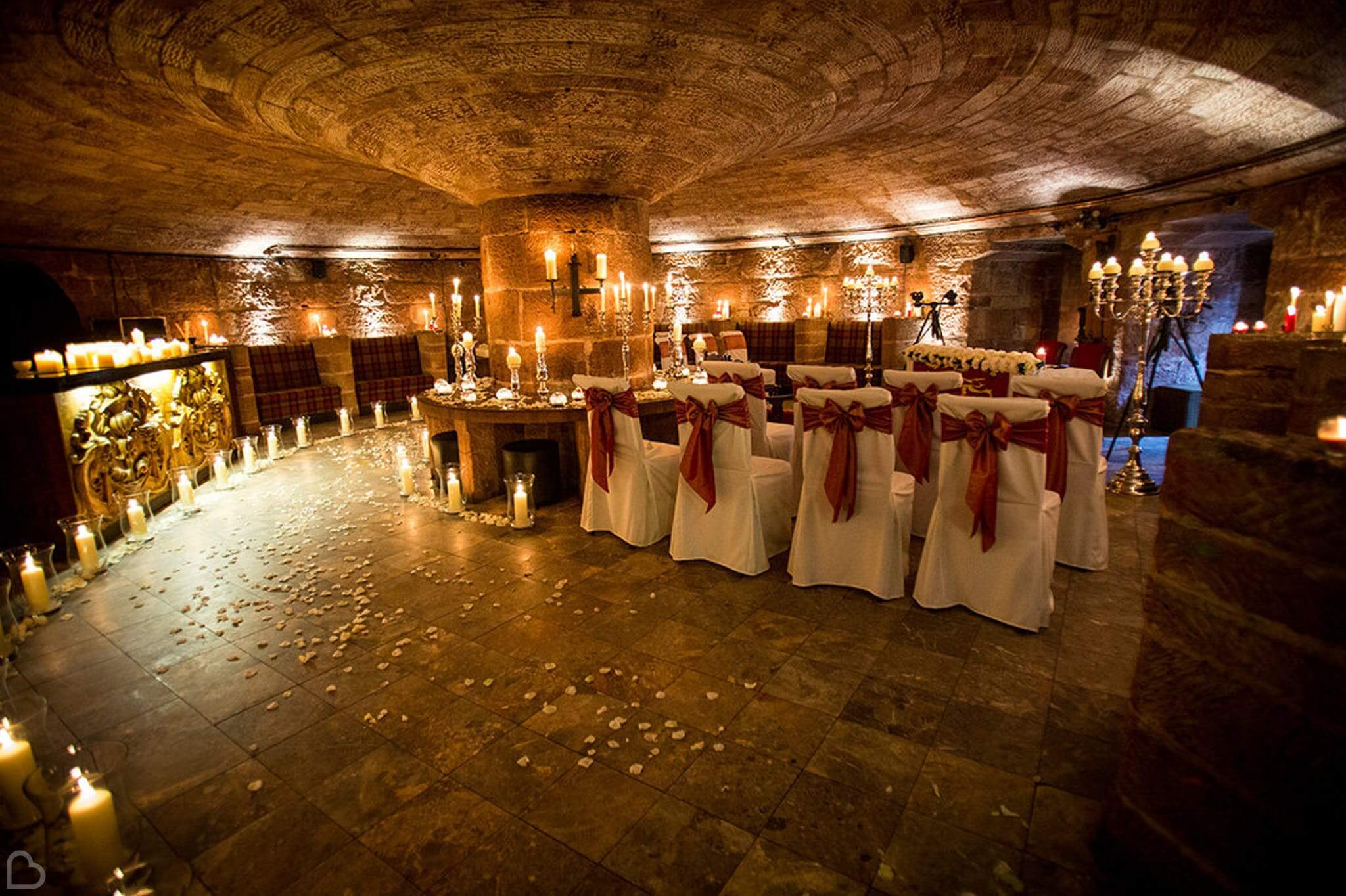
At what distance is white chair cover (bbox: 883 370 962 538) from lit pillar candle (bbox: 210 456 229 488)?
652 cm

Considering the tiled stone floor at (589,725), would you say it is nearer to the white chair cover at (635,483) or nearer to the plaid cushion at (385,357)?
the white chair cover at (635,483)

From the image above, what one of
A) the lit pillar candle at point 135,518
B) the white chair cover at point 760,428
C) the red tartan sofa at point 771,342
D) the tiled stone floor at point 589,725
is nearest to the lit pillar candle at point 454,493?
the tiled stone floor at point 589,725

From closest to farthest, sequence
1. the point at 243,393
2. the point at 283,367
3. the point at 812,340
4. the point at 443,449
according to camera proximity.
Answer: the point at 443,449 → the point at 243,393 → the point at 283,367 → the point at 812,340

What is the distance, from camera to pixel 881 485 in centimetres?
358

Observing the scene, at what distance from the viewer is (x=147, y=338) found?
9.09 meters

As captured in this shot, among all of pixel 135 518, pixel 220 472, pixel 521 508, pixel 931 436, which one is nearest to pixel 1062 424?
pixel 931 436

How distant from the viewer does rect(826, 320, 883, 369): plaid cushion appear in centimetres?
1064

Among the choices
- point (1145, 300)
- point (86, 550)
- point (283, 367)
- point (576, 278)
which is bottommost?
point (86, 550)

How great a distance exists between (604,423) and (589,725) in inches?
94.0

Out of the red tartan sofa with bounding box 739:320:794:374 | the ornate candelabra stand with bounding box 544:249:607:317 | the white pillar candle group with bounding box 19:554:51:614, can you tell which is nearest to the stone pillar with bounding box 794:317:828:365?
the red tartan sofa with bounding box 739:320:794:374

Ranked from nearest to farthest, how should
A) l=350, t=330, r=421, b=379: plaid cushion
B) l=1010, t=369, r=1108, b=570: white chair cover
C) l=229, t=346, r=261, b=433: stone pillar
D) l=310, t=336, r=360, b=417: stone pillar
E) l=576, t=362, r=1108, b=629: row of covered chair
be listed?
l=576, t=362, r=1108, b=629: row of covered chair, l=1010, t=369, r=1108, b=570: white chair cover, l=229, t=346, r=261, b=433: stone pillar, l=310, t=336, r=360, b=417: stone pillar, l=350, t=330, r=421, b=379: plaid cushion

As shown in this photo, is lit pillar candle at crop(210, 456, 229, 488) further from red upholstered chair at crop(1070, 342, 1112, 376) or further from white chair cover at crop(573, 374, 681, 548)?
red upholstered chair at crop(1070, 342, 1112, 376)

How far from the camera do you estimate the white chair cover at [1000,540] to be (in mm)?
3166

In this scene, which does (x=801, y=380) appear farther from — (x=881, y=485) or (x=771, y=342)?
(x=771, y=342)
